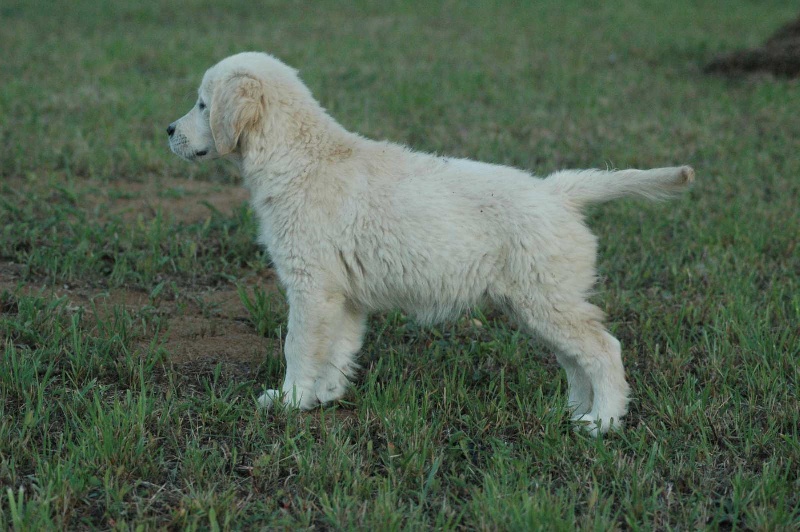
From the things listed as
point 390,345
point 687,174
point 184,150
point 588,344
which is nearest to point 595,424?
point 588,344

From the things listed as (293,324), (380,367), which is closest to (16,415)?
(293,324)

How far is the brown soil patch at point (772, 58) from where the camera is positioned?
10.4 meters

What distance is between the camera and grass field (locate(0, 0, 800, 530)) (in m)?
3.19

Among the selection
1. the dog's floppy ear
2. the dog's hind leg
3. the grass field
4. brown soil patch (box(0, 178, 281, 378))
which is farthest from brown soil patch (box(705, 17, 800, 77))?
the dog's floppy ear

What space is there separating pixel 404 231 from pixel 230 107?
0.95 m

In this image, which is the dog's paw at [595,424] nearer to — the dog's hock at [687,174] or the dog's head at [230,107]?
the dog's hock at [687,174]

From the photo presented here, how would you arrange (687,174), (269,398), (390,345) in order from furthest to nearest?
(390,345) → (269,398) → (687,174)

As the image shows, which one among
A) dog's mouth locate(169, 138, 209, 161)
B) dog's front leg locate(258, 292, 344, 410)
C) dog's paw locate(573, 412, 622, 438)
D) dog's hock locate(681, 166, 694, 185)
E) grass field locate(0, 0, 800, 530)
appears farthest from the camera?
dog's mouth locate(169, 138, 209, 161)

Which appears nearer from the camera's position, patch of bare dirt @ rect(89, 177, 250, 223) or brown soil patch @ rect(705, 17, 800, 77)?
patch of bare dirt @ rect(89, 177, 250, 223)

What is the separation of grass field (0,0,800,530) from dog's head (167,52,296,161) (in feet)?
3.11

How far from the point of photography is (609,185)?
3805 millimetres

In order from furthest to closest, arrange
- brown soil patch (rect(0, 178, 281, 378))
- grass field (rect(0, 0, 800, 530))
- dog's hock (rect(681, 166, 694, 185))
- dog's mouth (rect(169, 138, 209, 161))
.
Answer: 1. brown soil patch (rect(0, 178, 281, 378))
2. dog's mouth (rect(169, 138, 209, 161))
3. dog's hock (rect(681, 166, 694, 185))
4. grass field (rect(0, 0, 800, 530))

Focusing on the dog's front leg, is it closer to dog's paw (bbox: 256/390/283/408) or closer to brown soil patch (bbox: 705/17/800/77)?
dog's paw (bbox: 256/390/283/408)

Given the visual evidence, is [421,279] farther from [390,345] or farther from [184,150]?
[184,150]
